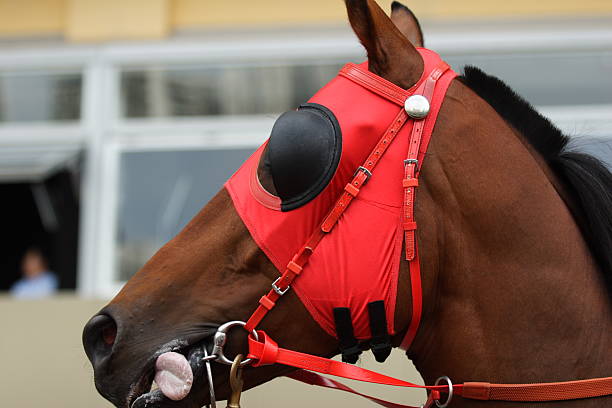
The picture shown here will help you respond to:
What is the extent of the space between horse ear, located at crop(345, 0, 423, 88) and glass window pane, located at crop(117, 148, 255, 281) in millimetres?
2686

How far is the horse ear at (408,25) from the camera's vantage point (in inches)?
71.8

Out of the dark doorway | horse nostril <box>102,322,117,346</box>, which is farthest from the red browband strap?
the dark doorway

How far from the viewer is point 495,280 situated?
4.91 feet

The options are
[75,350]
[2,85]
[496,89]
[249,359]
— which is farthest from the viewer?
[2,85]

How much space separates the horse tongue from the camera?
4.70 ft

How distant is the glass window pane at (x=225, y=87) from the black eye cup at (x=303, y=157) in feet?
9.31

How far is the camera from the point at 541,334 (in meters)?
1.49

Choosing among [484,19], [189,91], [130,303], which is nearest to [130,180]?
[189,91]

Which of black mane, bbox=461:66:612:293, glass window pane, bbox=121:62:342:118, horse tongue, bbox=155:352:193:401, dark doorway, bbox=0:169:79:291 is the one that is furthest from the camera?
dark doorway, bbox=0:169:79:291

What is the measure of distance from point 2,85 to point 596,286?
411 cm

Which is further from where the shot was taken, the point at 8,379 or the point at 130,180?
the point at 130,180

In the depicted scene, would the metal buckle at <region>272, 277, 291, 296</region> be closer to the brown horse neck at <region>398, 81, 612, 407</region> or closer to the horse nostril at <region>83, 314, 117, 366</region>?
the brown horse neck at <region>398, 81, 612, 407</region>

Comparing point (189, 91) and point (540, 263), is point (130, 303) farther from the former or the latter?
point (189, 91)

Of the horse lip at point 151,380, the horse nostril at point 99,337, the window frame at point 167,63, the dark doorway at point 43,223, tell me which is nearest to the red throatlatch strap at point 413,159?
the horse lip at point 151,380
